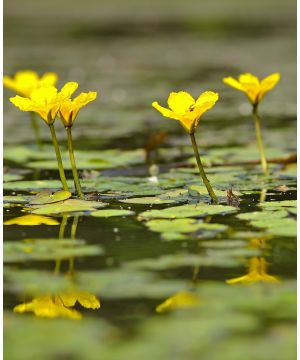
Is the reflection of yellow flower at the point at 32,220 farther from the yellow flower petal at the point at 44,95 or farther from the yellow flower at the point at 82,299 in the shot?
the yellow flower at the point at 82,299

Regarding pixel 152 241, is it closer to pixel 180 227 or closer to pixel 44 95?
pixel 180 227

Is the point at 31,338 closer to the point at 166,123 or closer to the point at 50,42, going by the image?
the point at 166,123

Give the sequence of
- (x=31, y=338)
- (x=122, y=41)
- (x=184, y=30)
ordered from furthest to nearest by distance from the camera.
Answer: (x=184, y=30)
(x=122, y=41)
(x=31, y=338)

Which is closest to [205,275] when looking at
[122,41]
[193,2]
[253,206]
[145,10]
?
[253,206]

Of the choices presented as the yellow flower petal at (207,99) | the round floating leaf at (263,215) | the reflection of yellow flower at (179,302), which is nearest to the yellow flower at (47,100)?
the yellow flower petal at (207,99)

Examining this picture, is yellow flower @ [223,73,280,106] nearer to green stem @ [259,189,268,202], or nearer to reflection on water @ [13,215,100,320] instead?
green stem @ [259,189,268,202]

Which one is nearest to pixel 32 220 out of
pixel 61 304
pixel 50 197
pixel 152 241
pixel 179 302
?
pixel 50 197
